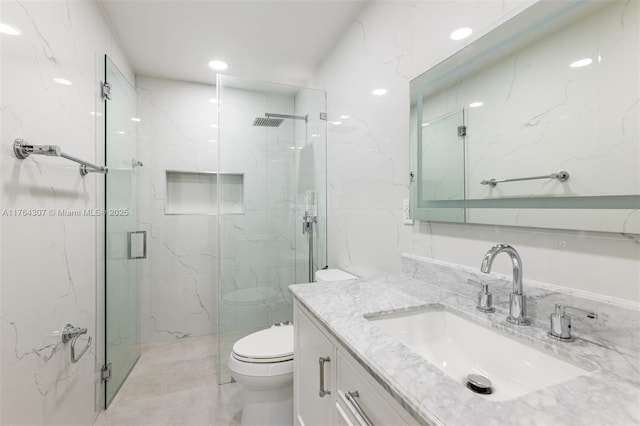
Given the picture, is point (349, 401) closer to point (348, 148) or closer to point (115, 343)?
point (348, 148)

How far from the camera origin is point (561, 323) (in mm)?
758

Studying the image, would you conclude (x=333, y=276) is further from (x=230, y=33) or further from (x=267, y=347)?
(x=230, y=33)

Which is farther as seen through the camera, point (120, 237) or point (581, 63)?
point (120, 237)

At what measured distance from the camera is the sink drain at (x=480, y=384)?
29.3 inches

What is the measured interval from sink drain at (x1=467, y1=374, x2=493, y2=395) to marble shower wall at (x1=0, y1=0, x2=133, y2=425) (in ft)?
4.82

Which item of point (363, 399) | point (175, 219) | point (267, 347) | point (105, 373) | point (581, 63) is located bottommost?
point (105, 373)

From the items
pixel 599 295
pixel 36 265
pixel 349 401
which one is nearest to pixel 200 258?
pixel 36 265

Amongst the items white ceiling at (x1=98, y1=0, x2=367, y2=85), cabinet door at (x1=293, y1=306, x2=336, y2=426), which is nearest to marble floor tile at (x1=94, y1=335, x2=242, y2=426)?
cabinet door at (x1=293, y1=306, x2=336, y2=426)

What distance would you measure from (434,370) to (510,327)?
370mm

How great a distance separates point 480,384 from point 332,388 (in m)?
0.42

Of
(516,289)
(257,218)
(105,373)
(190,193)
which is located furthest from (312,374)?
(190,193)

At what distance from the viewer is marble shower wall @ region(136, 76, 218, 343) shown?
111 inches

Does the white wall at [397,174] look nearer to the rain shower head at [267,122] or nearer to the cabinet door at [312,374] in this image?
the rain shower head at [267,122]

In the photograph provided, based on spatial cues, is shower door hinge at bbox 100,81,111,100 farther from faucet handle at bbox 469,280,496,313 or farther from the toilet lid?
Answer: faucet handle at bbox 469,280,496,313
